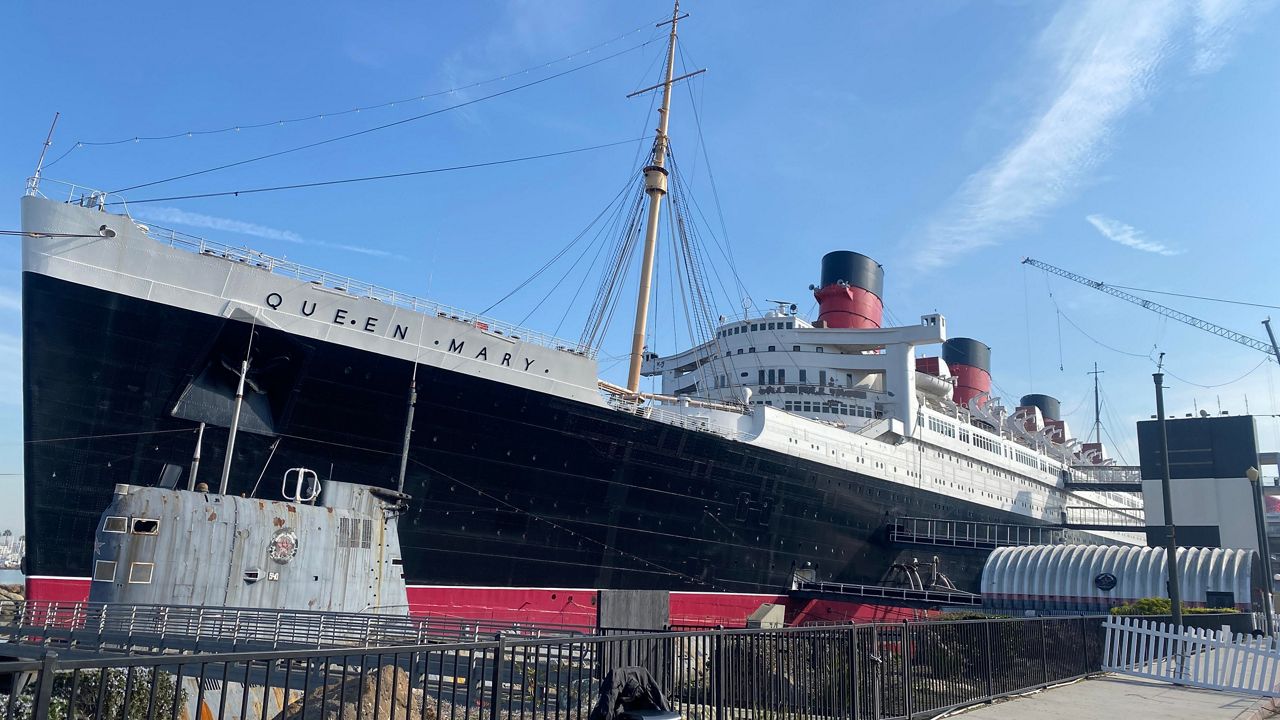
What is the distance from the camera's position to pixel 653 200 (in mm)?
28438

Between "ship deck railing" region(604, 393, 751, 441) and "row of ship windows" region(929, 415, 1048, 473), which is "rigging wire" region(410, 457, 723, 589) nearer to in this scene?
"ship deck railing" region(604, 393, 751, 441)

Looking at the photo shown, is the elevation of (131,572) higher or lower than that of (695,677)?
higher

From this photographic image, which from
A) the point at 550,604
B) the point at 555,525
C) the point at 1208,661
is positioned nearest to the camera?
the point at 1208,661

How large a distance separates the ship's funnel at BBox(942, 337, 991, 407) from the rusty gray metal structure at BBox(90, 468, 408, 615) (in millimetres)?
41358

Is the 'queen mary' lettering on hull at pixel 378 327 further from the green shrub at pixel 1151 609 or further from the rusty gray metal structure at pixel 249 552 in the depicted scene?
the green shrub at pixel 1151 609

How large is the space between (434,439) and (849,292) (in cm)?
2525

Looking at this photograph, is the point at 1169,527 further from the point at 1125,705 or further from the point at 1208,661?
the point at 1125,705

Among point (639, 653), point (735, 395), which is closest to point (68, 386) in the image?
point (639, 653)

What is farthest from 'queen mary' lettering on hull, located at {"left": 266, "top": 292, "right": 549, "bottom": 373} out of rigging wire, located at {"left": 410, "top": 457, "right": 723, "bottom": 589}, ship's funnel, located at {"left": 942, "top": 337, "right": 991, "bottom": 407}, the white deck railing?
ship's funnel, located at {"left": 942, "top": 337, "right": 991, "bottom": 407}

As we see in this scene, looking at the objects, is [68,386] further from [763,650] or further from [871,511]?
[871,511]

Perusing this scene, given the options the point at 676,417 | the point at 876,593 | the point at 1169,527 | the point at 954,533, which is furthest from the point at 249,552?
the point at 954,533

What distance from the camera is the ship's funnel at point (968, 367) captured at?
4969 cm

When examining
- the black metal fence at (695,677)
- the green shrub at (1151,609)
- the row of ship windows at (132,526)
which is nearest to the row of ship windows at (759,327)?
the green shrub at (1151,609)

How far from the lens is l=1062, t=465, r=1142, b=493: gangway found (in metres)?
48.5
